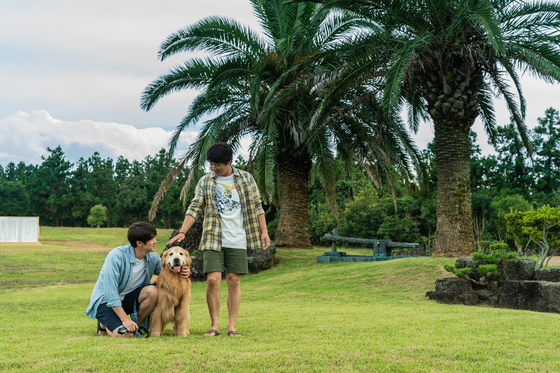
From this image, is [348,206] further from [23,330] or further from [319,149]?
[23,330]

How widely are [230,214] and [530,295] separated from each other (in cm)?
526

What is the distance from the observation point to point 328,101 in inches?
486

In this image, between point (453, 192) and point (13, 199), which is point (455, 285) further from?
point (13, 199)

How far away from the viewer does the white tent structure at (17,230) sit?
38000 mm

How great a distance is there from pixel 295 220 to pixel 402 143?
5.04m

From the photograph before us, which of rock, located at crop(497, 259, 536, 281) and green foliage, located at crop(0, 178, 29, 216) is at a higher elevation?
green foliage, located at crop(0, 178, 29, 216)

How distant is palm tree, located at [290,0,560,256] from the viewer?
11.3 meters

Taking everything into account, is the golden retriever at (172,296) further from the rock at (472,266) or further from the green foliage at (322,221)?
the green foliage at (322,221)

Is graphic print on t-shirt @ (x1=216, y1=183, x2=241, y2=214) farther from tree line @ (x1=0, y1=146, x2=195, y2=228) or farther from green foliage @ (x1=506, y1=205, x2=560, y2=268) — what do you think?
tree line @ (x1=0, y1=146, x2=195, y2=228)

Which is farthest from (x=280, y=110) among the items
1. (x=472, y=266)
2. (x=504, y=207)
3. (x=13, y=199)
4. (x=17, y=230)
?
(x=13, y=199)

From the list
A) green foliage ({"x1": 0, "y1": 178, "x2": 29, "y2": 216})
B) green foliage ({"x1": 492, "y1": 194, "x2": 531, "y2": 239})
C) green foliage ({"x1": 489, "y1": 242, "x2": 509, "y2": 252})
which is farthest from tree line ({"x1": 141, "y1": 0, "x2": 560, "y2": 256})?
green foliage ({"x1": 0, "y1": 178, "x2": 29, "y2": 216})

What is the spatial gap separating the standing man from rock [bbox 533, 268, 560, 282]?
6008 millimetres

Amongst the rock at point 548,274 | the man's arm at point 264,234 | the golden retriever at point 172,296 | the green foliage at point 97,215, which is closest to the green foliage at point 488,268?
the rock at point 548,274

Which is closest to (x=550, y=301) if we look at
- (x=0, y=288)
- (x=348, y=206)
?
(x=0, y=288)
